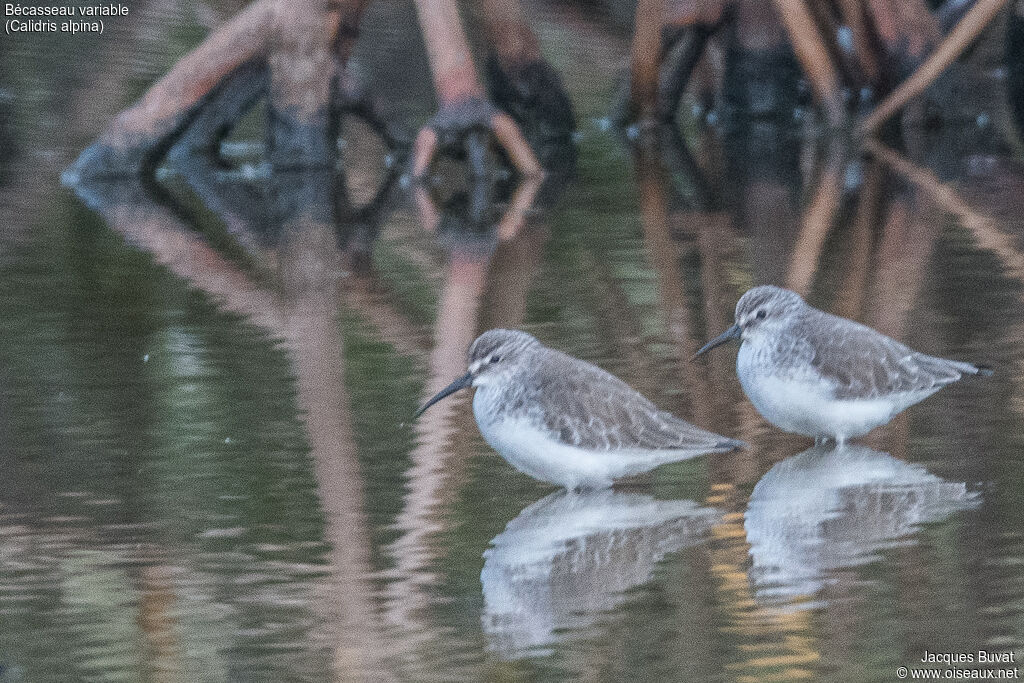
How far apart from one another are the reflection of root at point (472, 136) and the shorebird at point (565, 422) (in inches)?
384

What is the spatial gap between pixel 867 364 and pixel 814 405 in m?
0.29

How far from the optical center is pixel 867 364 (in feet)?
25.8

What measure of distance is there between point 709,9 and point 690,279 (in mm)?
9277

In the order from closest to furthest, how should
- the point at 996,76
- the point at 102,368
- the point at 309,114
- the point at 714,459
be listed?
the point at 714,459, the point at 102,368, the point at 309,114, the point at 996,76

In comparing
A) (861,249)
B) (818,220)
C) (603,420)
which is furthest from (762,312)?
(818,220)

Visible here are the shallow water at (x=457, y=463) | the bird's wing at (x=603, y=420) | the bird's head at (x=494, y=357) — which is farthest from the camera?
the bird's head at (x=494, y=357)

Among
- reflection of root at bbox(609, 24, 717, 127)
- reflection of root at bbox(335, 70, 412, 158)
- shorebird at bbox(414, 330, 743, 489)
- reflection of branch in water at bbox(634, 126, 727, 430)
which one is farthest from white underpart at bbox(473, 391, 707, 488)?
reflection of root at bbox(609, 24, 717, 127)

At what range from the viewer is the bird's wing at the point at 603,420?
7.27m

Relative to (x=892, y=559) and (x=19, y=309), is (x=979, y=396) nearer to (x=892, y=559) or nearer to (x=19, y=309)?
(x=892, y=559)

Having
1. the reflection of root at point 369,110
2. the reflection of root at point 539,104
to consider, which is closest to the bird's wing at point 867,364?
the reflection of root at point 369,110

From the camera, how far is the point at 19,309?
39.2 ft

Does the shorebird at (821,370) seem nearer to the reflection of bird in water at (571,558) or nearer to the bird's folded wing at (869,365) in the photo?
the bird's folded wing at (869,365)

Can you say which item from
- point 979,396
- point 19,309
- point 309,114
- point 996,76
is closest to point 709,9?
point 309,114

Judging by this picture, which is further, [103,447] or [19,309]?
[19,309]
